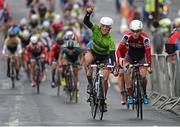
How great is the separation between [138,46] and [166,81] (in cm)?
406

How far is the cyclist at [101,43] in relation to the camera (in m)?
18.7

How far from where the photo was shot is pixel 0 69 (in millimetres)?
35906

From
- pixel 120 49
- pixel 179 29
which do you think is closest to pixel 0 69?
pixel 179 29

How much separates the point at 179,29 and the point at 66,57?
3.31 m

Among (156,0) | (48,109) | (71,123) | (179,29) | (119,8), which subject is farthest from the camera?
(119,8)

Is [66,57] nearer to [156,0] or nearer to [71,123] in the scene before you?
[71,123]

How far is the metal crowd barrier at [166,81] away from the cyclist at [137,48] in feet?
6.26

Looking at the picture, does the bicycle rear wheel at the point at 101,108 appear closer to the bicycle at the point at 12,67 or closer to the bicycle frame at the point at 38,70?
the bicycle frame at the point at 38,70

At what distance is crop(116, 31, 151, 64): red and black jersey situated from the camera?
61.4 feet

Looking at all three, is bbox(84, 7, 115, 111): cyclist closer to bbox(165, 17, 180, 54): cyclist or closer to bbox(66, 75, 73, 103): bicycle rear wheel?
bbox(165, 17, 180, 54): cyclist

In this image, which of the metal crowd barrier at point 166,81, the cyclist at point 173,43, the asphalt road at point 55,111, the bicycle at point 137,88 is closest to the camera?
the asphalt road at point 55,111

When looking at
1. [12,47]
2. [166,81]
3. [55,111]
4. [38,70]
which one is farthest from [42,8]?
[55,111]

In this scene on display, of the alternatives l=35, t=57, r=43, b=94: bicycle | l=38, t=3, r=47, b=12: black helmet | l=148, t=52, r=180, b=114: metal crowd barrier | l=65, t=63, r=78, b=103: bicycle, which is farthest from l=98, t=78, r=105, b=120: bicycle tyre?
l=38, t=3, r=47, b=12: black helmet

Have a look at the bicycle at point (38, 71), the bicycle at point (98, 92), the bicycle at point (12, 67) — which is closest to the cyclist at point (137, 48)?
the bicycle at point (98, 92)
